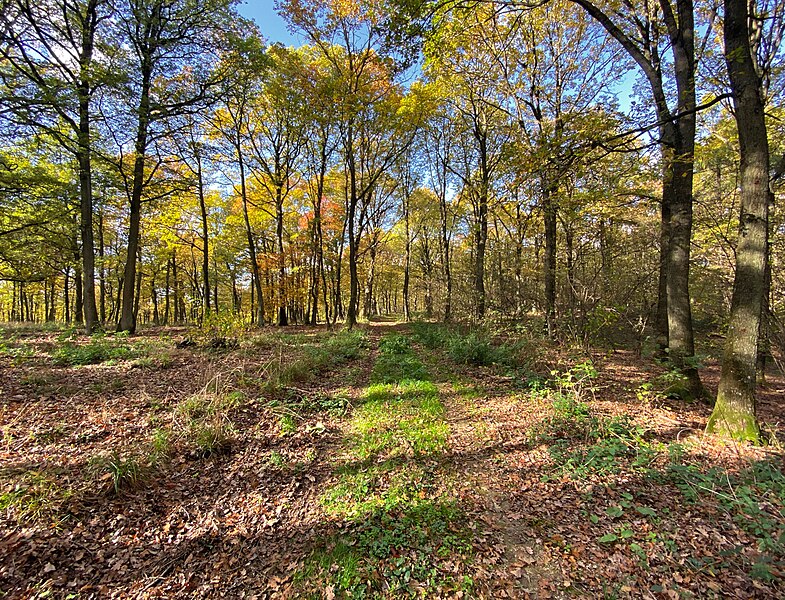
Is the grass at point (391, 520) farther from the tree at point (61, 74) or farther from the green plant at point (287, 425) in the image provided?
the tree at point (61, 74)

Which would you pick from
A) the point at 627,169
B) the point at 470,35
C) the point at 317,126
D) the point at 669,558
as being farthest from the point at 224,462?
the point at 317,126

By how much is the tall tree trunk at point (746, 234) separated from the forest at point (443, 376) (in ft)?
0.11

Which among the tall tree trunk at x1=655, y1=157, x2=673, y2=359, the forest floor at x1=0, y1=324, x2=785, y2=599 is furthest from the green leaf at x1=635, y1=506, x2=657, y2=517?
the tall tree trunk at x1=655, y1=157, x2=673, y2=359

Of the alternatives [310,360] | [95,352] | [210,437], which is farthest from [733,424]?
[95,352]

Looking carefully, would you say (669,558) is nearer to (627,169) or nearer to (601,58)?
(627,169)

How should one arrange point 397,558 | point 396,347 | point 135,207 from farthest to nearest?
1. point 135,207
2. point 396,347
3. point 397,558

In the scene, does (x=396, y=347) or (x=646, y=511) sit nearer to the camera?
(x=646, y=511)

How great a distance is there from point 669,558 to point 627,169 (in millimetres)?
6336

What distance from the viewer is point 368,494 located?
12.1ft

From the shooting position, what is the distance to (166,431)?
4375mm

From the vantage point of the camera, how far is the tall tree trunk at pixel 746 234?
4.18m

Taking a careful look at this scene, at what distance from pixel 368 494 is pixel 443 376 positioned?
15.1 ft

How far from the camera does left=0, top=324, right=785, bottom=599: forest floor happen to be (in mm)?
2570

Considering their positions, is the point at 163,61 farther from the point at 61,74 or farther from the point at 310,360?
the point at 310,360
